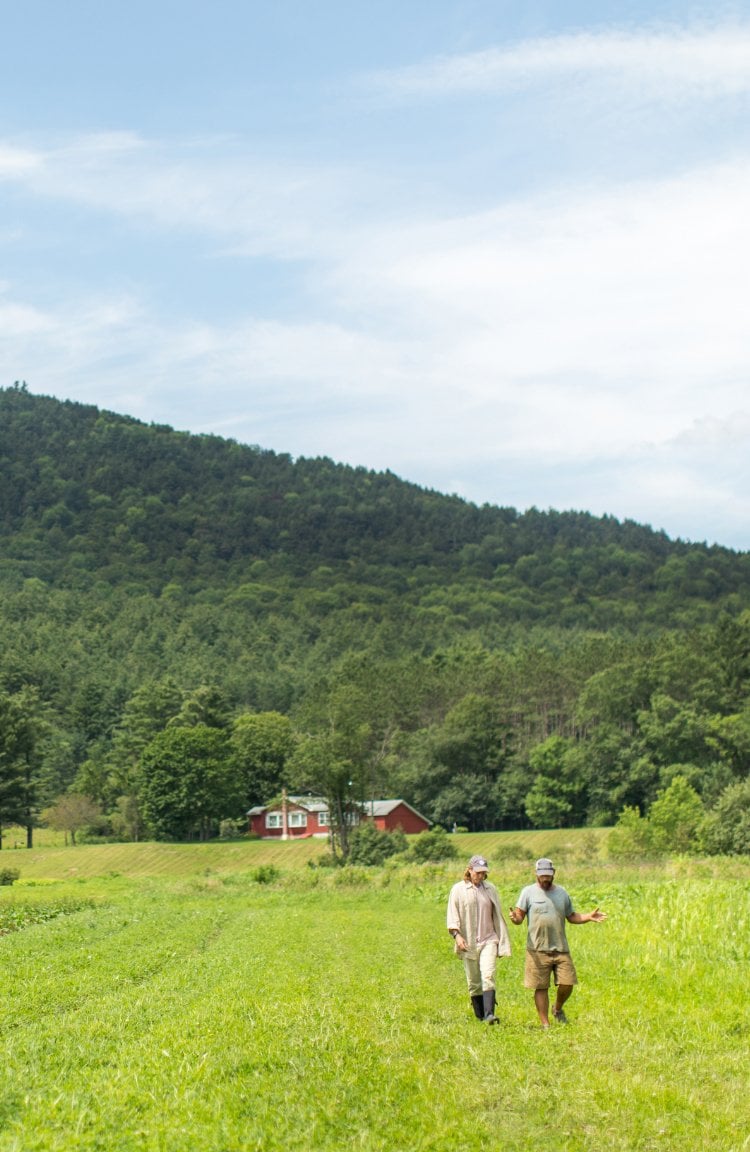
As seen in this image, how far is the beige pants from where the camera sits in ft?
52.4

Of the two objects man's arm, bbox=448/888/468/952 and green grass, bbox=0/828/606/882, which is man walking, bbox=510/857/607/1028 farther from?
green grass, bbox=0/828/606/882

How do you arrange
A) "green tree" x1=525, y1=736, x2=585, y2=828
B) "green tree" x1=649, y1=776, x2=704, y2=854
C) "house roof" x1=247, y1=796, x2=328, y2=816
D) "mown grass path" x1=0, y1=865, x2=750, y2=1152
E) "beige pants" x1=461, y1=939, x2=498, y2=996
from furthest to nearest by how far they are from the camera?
"house roof" x1=247, y1=796, x2=328, y2=816
"green tree" x1=525, y1=736, x2=585, y2=828
"green tree" x1=649, y1=776, x2=704, y2=854
"beige pants" x1=461, y1=939, x2=498, y2=996
"mown grass path" x1=0, y1=865, x2=750, y2=1152

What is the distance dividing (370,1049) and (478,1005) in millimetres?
3728

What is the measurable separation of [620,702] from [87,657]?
9038cm

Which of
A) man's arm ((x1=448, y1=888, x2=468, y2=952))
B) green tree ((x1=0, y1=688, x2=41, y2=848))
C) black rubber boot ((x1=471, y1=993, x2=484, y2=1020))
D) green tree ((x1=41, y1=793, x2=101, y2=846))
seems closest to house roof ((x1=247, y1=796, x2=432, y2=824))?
green tree ((x1=41, y1=793, x2=101, y2=846))

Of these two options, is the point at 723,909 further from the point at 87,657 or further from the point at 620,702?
the point at 87,657

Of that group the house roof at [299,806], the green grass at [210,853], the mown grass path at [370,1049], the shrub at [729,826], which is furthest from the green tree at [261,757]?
the mown grass path at [370,1049]

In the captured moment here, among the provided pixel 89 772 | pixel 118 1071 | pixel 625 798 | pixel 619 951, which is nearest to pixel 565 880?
pixel 619 951

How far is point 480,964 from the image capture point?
16.2 m

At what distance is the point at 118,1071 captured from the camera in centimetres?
1143

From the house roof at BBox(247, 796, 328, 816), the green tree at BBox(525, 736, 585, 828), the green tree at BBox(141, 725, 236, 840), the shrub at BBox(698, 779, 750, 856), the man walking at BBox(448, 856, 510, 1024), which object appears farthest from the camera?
the house roof at BBox(247, 796, 328, 816)

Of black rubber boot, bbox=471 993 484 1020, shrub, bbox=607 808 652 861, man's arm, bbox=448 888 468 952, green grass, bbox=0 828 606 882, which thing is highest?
man's arm, bbox=448 888 468 952

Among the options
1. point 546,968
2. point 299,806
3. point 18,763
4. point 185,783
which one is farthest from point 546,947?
point 299,806

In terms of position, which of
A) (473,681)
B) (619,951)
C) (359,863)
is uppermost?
(473,681)
